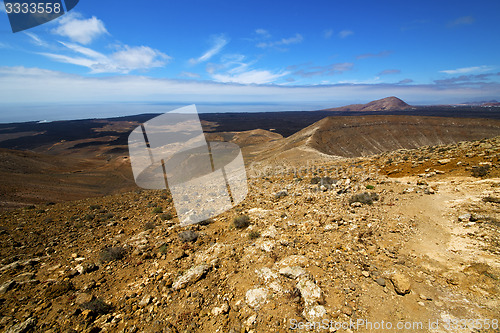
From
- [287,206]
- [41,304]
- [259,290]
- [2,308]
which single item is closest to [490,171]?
[287,206]

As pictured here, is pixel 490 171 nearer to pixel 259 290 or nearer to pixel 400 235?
pixel 400 235

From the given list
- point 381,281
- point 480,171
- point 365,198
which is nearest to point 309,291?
point 381,281

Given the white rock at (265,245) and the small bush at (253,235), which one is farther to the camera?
the small bush at (253,235)

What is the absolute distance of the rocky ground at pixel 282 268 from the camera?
121 inches

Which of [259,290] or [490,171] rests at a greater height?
[490,171]

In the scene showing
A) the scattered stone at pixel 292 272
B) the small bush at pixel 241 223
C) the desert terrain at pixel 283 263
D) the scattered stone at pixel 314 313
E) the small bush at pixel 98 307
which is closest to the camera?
the scattered stone at pixel 314 313

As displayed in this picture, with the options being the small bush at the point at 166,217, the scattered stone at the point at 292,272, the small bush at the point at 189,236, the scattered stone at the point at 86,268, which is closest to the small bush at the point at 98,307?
the scattered stone at the point at 86,268

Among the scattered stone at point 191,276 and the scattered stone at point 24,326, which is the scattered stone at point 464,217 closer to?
the scattered stone at point 191,276

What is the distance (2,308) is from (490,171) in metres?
13.7

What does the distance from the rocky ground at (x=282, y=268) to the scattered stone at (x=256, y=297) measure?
17 mm

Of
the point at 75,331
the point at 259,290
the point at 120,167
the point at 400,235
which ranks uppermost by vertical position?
the point at 400,235

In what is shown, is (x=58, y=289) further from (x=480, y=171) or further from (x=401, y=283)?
(x=480, y=171)

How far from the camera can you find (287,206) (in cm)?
702

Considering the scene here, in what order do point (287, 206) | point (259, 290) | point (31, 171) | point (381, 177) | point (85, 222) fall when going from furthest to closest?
point (31, 171), point (381, 177), point (85, 222), point (287, 206), point (259, 290)
